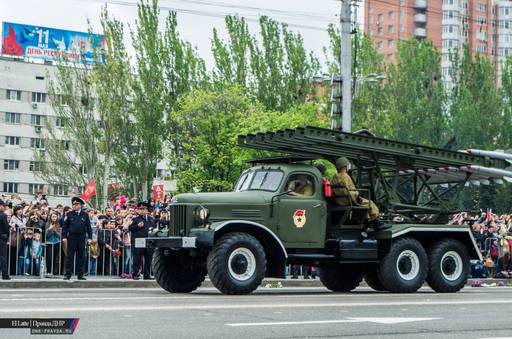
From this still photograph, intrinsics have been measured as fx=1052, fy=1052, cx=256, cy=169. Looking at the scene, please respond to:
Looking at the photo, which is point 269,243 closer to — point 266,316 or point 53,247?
point 266,316

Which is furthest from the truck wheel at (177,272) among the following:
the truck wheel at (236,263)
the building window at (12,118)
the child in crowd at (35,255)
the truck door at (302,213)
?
the building window at (12,118)

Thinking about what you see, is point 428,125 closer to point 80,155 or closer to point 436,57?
point 436,57

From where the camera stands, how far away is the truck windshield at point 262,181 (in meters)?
19.4

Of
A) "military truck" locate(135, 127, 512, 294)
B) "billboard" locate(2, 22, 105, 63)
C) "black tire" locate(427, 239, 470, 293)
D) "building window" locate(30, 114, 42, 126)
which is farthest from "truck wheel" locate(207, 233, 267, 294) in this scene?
"building window" locate(30, 114, 42, 126)

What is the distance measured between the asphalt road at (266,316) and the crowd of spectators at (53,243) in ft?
27.4

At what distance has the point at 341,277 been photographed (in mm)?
21234

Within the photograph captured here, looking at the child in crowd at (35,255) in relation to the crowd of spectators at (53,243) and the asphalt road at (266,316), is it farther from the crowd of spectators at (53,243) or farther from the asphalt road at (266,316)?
the asphalt road at (266,316)

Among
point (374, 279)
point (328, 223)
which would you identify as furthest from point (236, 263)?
point (374, 279)

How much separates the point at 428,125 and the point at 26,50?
4269 centimetres

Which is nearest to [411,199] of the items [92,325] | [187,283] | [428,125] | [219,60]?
[187,283]

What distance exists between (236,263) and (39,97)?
295 feet

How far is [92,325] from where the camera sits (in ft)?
36.8

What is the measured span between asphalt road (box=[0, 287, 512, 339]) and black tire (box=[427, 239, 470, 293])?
3.19 metres

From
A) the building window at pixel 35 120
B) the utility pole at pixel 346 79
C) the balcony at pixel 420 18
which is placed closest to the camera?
the utility pole at pixel 346 79
